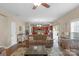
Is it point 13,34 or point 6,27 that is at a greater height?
point 6,27

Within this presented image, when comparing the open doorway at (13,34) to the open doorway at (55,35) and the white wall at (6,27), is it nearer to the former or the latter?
the white wall at (6,27)

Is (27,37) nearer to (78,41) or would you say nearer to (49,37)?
(49,37)

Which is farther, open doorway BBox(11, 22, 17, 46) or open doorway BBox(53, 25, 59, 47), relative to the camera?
open doorway BBox(11, 22, 17, 46)

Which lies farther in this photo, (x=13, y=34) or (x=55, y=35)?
(x=13, y=34)

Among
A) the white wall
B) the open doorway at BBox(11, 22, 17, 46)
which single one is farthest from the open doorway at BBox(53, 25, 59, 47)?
the open doorway at BBox(11, 22, 17, 46)

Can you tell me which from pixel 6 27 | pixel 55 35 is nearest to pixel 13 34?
pixel 6 27

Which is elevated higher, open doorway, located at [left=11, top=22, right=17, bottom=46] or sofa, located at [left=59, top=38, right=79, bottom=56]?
open doorway, located at [left=11, top=22, right=17, bottom=46]

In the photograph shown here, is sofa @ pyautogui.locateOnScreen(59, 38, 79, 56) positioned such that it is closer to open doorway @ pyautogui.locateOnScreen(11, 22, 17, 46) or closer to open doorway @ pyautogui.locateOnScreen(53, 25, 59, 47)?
open doorway @ pyautogui.locateOnScreen(53, 25, 59, 47)

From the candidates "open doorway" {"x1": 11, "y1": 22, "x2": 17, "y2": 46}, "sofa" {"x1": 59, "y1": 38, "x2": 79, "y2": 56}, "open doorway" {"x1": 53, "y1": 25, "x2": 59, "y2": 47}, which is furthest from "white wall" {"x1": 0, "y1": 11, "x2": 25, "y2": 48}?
"sofa" {"x1": 59, "y1": 38, "x2": 79, "y2": 56}

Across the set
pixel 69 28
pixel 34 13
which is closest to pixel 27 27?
pixel 34 13

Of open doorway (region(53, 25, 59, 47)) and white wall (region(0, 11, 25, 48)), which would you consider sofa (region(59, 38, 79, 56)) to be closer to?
open doorway (region(53, 25, 59, 47))

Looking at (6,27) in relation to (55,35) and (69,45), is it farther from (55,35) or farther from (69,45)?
(69,45)

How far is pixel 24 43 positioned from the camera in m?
3.58

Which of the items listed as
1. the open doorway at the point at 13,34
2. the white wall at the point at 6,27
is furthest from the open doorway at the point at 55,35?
the open doorway at the point at 13,34
